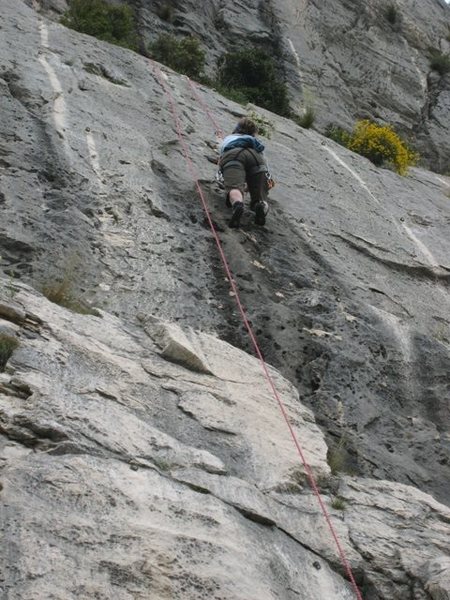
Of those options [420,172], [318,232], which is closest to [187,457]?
[318,232]

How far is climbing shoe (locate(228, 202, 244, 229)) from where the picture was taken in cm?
901

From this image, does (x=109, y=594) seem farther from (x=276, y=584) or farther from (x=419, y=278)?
(x=419, y=278)

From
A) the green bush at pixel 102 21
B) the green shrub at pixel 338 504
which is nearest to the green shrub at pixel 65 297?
the green shrub at pixel 338 504

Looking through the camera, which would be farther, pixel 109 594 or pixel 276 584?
pixel 276 584

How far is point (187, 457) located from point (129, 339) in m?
1.42

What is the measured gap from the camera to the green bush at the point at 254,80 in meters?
15.5

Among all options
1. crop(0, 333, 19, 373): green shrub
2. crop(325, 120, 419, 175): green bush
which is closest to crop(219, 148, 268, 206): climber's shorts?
crop(0, 333, 19, 373): green shrub

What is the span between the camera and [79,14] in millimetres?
14234

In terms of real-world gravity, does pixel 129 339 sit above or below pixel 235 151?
below

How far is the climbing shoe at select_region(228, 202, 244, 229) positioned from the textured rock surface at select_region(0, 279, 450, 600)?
2422 mm

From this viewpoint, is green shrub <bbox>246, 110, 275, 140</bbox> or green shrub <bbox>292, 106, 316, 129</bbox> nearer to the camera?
green shrub <bbox>246, 110, 275, 140</bbox>

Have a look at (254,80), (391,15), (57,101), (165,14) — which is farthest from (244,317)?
(391,15)

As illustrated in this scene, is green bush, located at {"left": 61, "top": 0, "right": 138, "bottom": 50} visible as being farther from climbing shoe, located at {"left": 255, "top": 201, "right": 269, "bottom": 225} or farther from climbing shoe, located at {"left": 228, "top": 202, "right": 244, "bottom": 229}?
climbing shoe, located at {"left": 228, "top": 202, "right": 244, "bottom": 229}

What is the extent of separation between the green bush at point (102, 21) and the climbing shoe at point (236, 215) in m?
6.05
